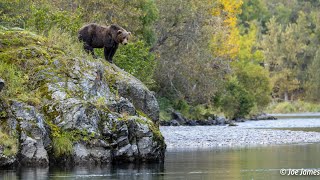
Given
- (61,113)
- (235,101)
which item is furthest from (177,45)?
(61,113)

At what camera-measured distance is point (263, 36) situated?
369 feet

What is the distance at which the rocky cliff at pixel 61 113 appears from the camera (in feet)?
76.5

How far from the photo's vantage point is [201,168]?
22.7m

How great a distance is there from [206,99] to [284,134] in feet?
71.7

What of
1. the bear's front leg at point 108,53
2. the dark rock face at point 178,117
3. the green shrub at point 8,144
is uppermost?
the bear's front leg at point 108,53

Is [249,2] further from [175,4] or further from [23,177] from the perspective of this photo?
[23,177]

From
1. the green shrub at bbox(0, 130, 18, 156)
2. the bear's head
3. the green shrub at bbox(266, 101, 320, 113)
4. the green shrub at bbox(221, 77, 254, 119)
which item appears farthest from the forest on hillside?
the green shrub at bbox(0, 130, 18, 156)

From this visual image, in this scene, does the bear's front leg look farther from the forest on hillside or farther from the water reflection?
the water reflection

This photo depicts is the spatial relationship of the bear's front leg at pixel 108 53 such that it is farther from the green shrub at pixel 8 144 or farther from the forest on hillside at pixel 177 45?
the green shrub at pixel 8 144

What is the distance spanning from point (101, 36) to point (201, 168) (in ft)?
31.6

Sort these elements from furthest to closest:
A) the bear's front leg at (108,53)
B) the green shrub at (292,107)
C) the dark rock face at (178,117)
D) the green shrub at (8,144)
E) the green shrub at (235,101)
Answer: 1. the green shrub at (292,107)
2. the green shrub at (235,101)
3. the dark rock face at (178,117)
4. the bear's front leg at (108,53)
5. the green shrub at (8,144)

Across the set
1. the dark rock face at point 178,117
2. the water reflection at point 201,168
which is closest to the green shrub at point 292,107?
the dark rock face at point 178,117

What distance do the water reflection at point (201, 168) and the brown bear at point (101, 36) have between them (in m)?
5.29

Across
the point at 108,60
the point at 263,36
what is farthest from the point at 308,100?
the point at 108,60
